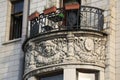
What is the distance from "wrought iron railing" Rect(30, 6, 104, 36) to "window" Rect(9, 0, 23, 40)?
280 centimetres

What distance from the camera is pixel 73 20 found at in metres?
22.7

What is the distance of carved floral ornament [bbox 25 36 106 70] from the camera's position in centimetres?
2189

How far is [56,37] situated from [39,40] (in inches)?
30.6

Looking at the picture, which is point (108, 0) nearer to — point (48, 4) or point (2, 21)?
point (48, 4)

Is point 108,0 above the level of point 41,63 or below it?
above

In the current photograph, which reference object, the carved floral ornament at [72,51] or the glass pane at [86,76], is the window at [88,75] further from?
the carved floral ornament at [72,51]

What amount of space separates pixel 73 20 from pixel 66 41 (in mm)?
984

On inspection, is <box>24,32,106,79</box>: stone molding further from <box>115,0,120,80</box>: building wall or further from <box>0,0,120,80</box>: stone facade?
<box>115,0,120,80</box>: building wall

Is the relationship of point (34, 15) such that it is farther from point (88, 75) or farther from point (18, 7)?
point (88, 75)

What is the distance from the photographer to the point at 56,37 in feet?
73.4

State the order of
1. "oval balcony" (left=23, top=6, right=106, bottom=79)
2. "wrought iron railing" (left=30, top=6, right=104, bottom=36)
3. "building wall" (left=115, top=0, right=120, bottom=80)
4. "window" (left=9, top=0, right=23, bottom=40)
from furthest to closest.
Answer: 1. "window" (left=9, top=0, right=23, bottom=40)
2. "wrought iron railing" (left=30, top=6, right=104, bottom=36)
3. "oval balcony" (left=23, top=6, right=106, bottom=79)
4. "building wall" (left=115, top=0, right=120, bottom=80)

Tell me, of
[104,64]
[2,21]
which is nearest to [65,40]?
[104,64]

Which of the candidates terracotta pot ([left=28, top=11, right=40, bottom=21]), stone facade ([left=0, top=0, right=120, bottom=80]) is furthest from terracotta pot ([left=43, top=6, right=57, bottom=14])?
stone facade ([left=0, top=0, right=120, bottom=80])

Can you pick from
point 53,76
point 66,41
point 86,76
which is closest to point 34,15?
point 66,41
